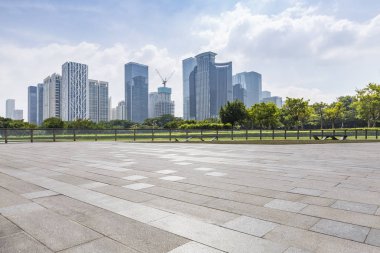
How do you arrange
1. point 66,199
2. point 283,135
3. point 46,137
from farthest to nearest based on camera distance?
point 283,135 < point 46,137 < point 66,199

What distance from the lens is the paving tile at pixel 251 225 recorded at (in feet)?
10.5

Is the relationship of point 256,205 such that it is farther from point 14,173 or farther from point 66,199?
point 14,173

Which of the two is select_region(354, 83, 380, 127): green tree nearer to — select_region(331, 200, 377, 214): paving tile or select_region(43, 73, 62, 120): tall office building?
select_region(331, 200, 377, 214): paving tile

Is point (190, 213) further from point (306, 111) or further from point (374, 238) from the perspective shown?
point (306, 111)

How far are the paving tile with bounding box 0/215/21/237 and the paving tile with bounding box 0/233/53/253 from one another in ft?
0.44

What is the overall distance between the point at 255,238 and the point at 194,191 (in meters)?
2.32

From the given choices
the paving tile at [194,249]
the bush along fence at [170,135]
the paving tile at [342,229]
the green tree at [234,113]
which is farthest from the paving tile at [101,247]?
the green tree at [234,113]

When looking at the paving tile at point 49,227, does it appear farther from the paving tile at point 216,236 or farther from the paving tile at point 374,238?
the paving tile at point 374,238

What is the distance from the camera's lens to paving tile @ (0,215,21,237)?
10.4ft

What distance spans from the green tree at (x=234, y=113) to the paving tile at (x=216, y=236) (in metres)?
70.5

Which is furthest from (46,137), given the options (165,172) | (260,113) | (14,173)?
(260,113)

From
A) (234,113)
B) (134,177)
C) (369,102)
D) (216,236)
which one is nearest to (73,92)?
(234,113)

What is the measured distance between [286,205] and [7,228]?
3.83 m

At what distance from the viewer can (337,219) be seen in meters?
3.61
